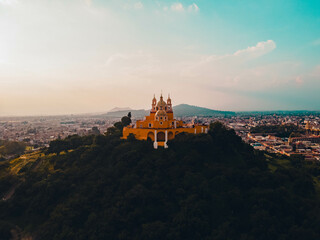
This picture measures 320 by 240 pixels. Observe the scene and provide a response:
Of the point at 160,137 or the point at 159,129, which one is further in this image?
the point at 160,137

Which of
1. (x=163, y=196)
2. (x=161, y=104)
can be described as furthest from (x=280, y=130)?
(x=163, y=196)

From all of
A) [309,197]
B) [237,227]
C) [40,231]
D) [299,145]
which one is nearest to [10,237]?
[40,231]

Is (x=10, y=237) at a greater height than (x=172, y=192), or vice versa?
(x=172, y=192)

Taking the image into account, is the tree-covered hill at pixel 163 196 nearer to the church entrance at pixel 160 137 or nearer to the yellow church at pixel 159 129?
the yellow church at pixel 159 129

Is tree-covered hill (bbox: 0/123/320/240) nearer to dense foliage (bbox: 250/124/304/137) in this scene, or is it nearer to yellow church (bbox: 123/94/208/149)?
yellow church (bbox: 123/94/208/149)

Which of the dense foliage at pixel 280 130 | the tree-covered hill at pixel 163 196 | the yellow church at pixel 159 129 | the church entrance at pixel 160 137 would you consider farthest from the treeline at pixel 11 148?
the dense foliage at pixel 280 130

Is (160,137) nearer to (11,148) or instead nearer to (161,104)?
(161,104)

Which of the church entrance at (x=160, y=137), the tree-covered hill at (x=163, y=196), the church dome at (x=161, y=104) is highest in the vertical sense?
the church dome at (x=161, y=104)

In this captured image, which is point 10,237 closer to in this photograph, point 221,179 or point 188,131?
point 221,179

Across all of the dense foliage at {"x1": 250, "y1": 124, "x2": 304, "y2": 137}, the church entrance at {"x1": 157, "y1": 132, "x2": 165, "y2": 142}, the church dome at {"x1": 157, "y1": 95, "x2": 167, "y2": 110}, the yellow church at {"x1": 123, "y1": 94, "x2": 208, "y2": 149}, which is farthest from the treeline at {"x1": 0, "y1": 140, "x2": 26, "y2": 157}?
the dense foliage at {"x1": 250, "y1": 124, "x2": 304, "y2": 137}
